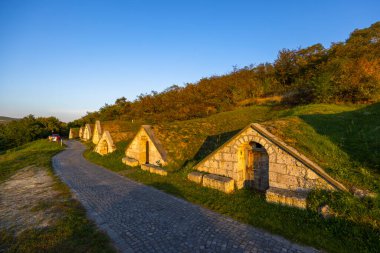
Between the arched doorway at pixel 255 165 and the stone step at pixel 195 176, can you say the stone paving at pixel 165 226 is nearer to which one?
the stone step at pixel 195 176

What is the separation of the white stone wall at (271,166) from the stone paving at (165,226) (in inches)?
98.4

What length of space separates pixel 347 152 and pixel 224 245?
22.7ft

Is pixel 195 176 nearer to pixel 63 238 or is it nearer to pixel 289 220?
pixel 289 220

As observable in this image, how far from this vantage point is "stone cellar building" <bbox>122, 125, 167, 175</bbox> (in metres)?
12.6

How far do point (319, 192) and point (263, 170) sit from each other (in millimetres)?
2611

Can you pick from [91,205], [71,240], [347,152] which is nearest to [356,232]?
[347,152]

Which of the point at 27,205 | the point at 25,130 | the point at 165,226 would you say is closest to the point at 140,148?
the point at 27,205

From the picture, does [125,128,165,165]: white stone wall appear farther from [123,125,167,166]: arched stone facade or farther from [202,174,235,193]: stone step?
[202,174,235,193]: stone step

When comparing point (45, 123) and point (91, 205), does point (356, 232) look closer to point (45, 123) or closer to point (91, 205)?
point (91, 205)

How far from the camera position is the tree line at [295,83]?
2006 centimetres

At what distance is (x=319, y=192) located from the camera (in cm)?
631

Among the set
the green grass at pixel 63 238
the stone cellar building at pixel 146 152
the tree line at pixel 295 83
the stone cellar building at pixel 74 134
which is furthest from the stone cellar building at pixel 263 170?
the stone cellar building at pixel 74 134

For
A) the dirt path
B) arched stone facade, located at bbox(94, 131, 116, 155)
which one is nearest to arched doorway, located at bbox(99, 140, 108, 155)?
arched stone facade, located at bbox(94, 131, 116, 155)

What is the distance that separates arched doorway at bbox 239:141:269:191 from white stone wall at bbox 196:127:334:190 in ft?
0.81
